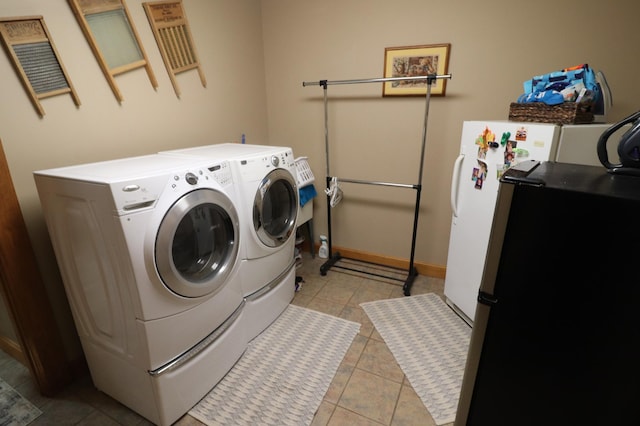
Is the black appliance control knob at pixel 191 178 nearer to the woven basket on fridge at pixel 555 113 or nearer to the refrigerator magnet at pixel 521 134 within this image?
the refrigerator magnet at pixel 521 134

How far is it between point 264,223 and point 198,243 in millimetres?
500

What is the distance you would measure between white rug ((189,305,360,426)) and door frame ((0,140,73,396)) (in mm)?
741

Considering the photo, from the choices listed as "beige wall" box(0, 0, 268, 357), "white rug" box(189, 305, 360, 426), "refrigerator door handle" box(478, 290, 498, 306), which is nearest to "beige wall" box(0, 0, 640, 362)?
"beige wall" box(0, 0, 268, 357)

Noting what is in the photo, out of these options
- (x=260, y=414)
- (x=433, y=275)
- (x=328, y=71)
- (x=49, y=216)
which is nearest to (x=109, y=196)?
(x=49, y=216)

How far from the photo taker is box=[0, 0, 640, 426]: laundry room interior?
1356mm

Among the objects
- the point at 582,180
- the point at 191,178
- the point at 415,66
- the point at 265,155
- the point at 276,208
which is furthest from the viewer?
the point at 415,66

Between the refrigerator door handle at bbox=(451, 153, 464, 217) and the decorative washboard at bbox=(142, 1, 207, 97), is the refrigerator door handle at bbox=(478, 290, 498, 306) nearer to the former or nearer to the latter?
the refrigerator door handle at bbox=(451, 153, 464, 217)

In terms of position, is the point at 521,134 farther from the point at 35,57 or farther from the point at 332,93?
the point at 35,57

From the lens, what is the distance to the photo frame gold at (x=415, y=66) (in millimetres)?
2176

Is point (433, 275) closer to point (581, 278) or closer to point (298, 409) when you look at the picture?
point (298, 409)

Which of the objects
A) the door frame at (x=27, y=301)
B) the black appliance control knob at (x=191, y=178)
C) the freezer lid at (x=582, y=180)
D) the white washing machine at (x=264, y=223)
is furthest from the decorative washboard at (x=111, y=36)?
the freezer lid at (x=582, y=180)

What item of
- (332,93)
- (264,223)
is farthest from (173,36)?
(264,223)

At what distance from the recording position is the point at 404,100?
2371 millimetres

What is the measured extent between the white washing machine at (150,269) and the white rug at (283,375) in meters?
0.11
